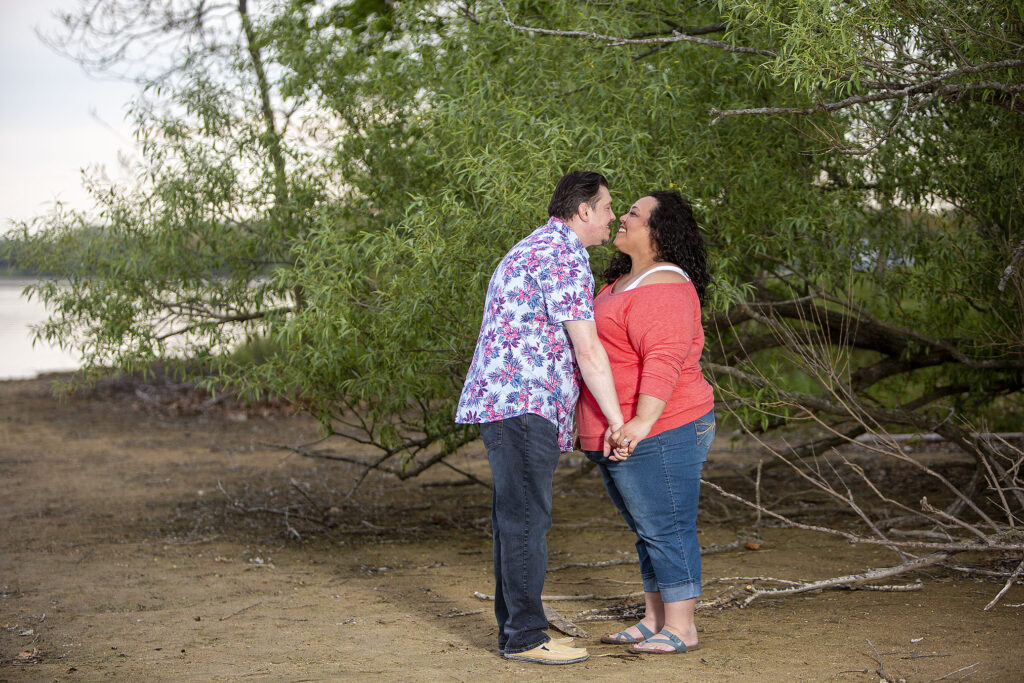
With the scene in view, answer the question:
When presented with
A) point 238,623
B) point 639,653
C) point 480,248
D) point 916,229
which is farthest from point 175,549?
point 916,229

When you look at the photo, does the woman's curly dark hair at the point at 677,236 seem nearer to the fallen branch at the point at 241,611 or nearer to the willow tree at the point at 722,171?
the willow tree at the point at 722,171

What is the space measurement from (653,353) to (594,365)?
0.65ft

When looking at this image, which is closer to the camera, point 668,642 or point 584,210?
point 584,210

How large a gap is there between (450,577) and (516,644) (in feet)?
5.78

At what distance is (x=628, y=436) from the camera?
333 centimetres

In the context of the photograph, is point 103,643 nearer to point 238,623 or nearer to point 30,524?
point 238,623

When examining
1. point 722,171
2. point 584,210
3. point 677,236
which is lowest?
point 677,236

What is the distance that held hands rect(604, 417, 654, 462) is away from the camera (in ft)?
10.9

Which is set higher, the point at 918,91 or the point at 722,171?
the point at 918,91

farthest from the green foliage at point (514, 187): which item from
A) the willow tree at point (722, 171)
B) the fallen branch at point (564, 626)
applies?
the fallen branch at point (564, 626)

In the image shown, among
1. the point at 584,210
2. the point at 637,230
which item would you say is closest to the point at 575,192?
the point at 584,210

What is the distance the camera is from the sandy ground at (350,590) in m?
3.66

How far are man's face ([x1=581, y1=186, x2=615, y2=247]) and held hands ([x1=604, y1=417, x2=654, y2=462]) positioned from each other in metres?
0.63

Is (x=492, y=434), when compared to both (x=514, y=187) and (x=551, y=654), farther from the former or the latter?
(x=514, y=187)
